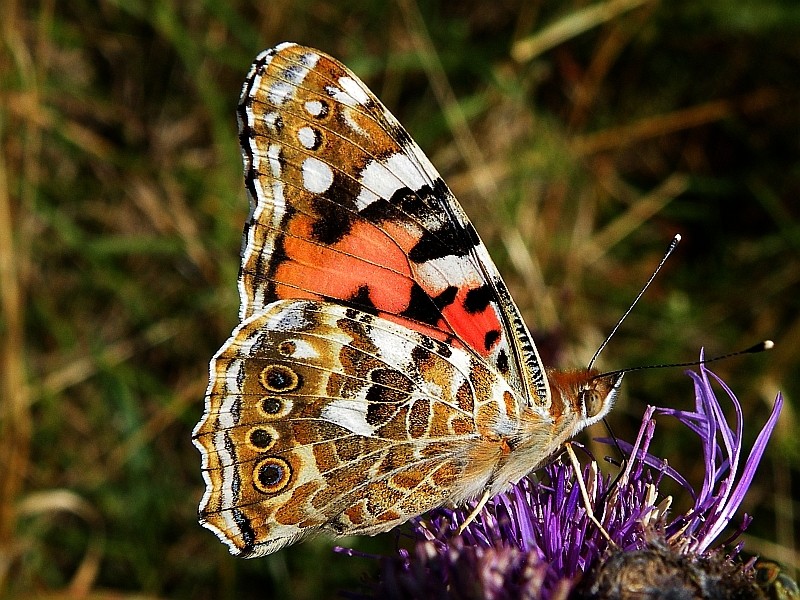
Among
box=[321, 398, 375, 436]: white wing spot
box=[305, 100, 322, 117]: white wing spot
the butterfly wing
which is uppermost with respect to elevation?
box=[305, 100, 322, 117]: white wing spot

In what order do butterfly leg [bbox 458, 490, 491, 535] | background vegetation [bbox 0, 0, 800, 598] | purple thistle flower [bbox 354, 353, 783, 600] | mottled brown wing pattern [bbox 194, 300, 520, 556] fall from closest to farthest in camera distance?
purple thistle flower [bbox 354, 353, 783, 600], butterfly leg [bbox 458, 490, 491, 535], mottled brown wing pattern [bbox 194, 300, 520, 556], background vegetation [bbox 0, 0, 800, 598]

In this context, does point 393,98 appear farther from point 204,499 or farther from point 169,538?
point 204,499

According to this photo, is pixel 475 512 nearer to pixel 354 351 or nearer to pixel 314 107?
pixel 354 351

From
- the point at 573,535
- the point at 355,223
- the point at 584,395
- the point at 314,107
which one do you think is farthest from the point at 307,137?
the point at 573,535

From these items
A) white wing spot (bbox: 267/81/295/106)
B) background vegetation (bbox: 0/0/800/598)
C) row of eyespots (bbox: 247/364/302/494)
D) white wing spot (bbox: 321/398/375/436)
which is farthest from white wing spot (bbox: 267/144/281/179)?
background vegetation (bbox: 0/0/800/598)

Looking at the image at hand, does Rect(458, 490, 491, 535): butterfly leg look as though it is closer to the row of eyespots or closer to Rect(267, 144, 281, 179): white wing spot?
the row of eyespots

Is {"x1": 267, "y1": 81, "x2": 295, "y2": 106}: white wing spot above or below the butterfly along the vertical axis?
above

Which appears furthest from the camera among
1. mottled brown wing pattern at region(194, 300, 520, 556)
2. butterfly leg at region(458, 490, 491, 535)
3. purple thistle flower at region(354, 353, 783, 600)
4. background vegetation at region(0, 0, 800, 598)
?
background vegetation at region(0, 0, 800, 598)
